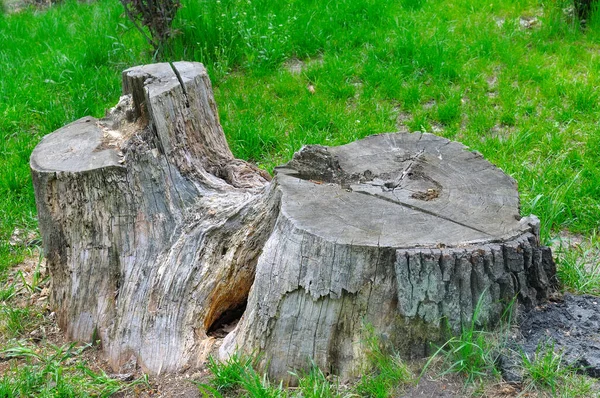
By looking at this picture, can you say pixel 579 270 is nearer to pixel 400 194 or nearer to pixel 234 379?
pixel 400 194

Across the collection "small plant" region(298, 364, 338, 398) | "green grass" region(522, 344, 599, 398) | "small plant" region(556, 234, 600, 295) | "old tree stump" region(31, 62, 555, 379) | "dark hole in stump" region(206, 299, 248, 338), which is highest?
"old tree stump" region(31, 62, 555, 379)

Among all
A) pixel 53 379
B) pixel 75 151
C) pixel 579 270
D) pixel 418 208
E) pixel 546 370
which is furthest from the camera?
pixel 75 151

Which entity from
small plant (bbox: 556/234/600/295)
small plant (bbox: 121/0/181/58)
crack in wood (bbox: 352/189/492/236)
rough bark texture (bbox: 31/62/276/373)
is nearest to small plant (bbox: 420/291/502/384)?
crack in wood (bbox: 352/189/492/236)

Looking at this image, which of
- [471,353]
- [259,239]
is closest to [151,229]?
[259,239]

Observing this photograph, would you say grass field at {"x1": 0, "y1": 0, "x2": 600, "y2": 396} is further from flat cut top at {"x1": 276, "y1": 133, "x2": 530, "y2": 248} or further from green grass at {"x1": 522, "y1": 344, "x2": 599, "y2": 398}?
green grass at {"x1": 522, "y1": 344, "x2": 599, "y2": 398}

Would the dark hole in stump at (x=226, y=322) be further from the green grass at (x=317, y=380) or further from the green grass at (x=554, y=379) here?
the green grass at (x=554, y=379)

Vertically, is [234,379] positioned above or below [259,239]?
below

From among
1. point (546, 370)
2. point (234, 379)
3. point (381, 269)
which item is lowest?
point (234, 379)

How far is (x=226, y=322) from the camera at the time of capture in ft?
11.4

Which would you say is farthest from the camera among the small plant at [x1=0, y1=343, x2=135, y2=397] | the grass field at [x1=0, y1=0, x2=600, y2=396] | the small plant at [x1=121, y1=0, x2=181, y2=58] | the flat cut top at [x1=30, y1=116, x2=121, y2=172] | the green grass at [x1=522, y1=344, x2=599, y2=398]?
the small plant at [x1=121, y1=0, x2=181, y2=58]

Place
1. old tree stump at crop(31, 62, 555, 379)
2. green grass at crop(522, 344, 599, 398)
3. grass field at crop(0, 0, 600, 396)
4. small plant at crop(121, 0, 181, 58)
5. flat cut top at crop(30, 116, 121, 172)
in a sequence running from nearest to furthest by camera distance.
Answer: green grass at crop(522, 344, 599, 398) → old tree stump at crop(31, 62, 555, 379) → flat cut top at crop(30, 116, 121, 172) → grass field at crop(0, 0, 600, 396) → small plant at crop(121, 0, 181, 58)

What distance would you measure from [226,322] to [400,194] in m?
1.06

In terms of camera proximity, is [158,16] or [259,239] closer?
[259,239]

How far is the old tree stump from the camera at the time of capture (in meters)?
2.75
